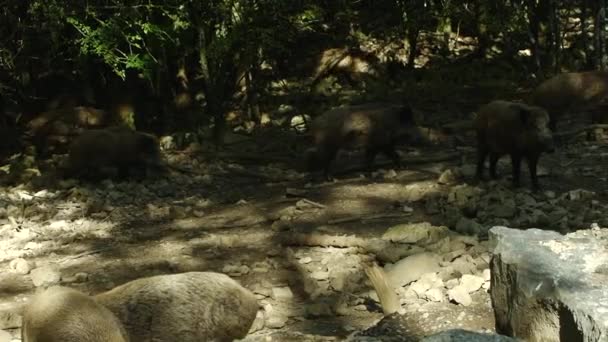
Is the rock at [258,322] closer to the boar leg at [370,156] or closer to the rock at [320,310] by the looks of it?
the rock at [320,310]

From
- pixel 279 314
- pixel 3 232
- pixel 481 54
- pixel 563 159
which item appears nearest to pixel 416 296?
pixel 279 314

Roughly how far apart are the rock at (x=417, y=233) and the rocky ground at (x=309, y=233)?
15 mm

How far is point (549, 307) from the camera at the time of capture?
3592mm

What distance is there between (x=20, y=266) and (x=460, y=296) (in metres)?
4.08

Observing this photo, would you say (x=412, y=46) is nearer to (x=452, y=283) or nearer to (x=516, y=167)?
(x=516, y=167)

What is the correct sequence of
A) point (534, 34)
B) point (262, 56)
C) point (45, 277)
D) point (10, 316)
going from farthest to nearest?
1. point (534, 34)
2. point (262, 56)
3. point (45, 277)
4. point (10, 316)

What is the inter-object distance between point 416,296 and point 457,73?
1186cm

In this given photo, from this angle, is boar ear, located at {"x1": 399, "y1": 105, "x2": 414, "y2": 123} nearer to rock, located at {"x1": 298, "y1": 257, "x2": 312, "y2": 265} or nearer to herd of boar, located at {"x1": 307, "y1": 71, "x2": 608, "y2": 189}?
herd of boar, located at {"x1": 307, "y1": 71, "x2": 608, "y2": 189}

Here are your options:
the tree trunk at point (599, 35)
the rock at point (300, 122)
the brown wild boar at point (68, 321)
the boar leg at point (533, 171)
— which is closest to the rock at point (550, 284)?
the brown wild boar at point (68, 321)

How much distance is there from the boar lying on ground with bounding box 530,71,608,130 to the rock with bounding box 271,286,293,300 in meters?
7.20

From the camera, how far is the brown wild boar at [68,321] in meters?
4.25

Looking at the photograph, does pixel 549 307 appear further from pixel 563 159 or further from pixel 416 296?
pixel 563 159

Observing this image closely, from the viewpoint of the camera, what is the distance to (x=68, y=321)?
4285mm

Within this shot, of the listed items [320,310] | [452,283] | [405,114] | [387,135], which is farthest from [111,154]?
[452,283]
